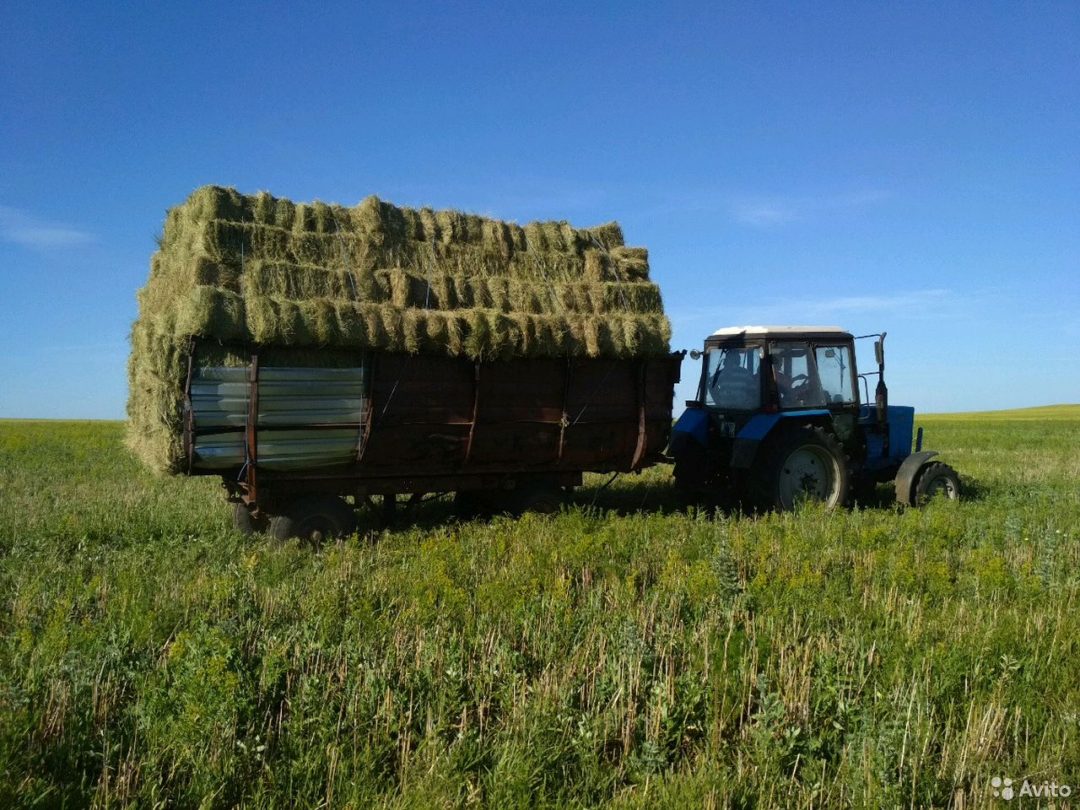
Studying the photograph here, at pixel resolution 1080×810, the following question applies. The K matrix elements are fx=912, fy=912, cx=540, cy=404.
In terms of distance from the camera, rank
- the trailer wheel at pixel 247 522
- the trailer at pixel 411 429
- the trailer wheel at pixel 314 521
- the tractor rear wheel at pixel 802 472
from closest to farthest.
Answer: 1. the trailer at pixel 411 429
2. the trailer wheel at pixel 314 521
3. the trailer wheel at pixel 247 522
4. the tractor rear wheel at pixel 802 472

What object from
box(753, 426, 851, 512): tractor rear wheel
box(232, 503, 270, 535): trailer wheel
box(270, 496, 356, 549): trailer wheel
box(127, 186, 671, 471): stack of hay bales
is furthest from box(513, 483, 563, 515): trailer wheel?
box(232, 503, 270, 535): trailer wheel

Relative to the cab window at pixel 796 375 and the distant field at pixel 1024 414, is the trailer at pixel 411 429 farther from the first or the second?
the distant field at pixel 1024 414

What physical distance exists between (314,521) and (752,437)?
16.5ft

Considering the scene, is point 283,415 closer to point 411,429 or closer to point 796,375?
point 411,429

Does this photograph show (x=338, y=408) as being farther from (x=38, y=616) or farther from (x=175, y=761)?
(x=175, y=761)

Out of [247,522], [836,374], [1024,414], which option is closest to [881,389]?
[836,374]

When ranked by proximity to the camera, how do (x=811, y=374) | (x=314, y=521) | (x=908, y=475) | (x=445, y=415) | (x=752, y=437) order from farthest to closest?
1. (x=908, y=475)
2. (x=811, y=374)
3. (x=752, y=437)
4. (x=445, y=415)
5. (x=314, y=521)

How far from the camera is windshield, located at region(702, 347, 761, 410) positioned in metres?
11.4

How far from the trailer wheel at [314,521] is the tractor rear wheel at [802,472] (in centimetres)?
483

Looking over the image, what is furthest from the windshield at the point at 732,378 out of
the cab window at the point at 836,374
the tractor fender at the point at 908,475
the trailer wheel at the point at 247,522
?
the trailer wheel at the point at 247,522

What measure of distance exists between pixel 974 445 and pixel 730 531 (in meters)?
21.6

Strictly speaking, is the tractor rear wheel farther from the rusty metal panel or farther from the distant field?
the distant field

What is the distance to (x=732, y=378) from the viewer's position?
11656 millimetres

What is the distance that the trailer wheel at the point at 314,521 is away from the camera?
8711 millimetres
